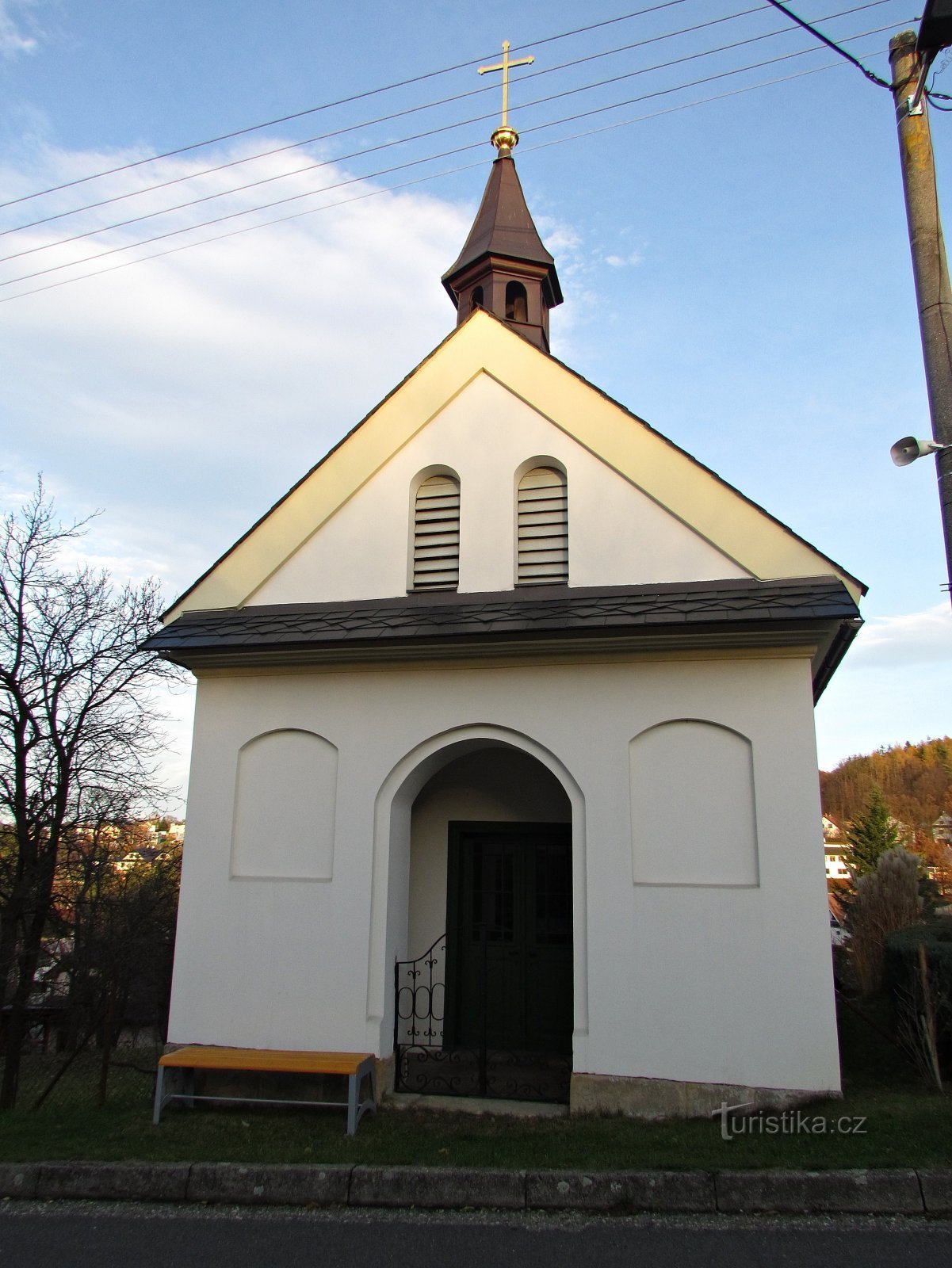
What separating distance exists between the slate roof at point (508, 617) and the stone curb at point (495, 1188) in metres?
4.00

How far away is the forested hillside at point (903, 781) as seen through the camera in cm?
5972

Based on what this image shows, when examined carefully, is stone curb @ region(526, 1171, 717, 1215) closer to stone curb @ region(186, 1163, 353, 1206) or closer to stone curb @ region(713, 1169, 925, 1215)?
stone curb @ region(713, 1169, 925, 1215)

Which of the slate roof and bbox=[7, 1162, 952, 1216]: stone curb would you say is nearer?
bbox=[7, 1162, 952, 1216]: stone curb

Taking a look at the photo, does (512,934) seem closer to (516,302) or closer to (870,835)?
(516,302)

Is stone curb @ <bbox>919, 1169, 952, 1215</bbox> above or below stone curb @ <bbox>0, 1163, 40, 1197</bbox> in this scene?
above

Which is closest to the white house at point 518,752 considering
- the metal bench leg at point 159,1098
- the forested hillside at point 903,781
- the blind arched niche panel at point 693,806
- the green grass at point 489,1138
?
the blind arched niche panel at point 693,806

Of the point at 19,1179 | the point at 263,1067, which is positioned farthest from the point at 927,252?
the point at 19,1179

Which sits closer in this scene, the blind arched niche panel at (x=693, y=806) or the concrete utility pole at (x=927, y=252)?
the concrete utility pole at (x=927, y=252)

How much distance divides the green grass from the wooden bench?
0.14 m

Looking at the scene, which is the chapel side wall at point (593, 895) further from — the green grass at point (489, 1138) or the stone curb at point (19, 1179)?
the stone curb at point (19, 1179)

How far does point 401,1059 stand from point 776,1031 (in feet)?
11.2

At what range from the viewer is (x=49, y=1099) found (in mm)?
9922

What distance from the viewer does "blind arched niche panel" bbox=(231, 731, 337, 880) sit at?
334 inches

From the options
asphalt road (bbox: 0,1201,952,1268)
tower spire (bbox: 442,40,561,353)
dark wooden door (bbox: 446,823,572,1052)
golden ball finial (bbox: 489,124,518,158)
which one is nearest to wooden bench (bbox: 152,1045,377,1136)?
asphalt road (bbox: 0,1201,952,1268)
